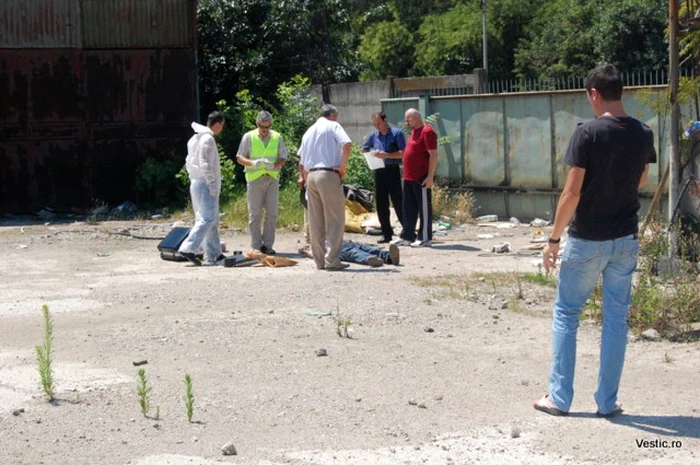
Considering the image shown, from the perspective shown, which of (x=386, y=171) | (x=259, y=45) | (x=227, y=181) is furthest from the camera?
(x=259, y=45)

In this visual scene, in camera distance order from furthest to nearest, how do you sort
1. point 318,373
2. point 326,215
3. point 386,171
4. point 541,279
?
point 386,171 < point 326,215 < point 541,279 < point 318,373

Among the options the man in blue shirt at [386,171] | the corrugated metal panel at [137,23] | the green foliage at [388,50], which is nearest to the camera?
the man in blue shirt at [386,171]

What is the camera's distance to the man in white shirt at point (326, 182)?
12.0 m

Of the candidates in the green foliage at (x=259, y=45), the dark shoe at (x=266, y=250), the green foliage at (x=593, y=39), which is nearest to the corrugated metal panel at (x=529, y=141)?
the dark shoe at (x=266, y=250)

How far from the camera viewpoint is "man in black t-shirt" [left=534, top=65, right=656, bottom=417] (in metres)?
6.15

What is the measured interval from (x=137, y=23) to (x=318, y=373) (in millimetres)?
14464

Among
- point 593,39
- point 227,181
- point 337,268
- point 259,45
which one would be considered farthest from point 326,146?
point 593,39

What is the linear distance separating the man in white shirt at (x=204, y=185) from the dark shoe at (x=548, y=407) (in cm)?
702

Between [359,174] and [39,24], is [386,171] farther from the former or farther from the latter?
[39,24]

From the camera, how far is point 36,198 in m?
20.4

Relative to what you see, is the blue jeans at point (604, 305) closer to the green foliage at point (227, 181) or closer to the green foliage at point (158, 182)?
the green foliage at point (227, 181)

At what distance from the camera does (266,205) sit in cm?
1398

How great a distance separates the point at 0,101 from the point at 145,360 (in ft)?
43.4

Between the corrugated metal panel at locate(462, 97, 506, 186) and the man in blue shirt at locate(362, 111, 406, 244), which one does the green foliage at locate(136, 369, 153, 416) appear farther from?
the corrugated metal panel at locate(462, 97, 506, 186)
